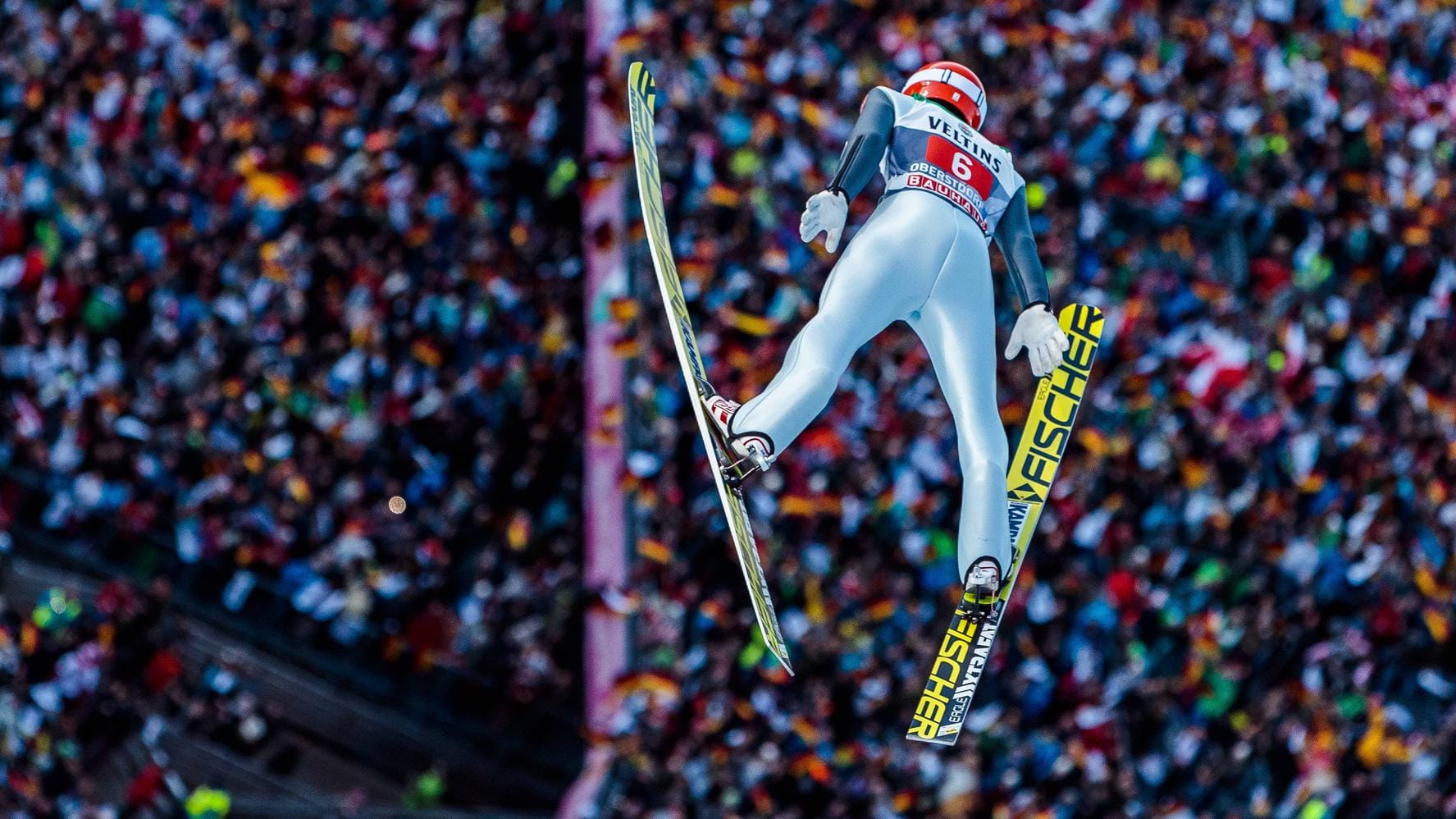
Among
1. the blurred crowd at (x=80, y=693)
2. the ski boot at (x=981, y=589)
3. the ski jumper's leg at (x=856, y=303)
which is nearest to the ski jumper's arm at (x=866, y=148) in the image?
the ski jumper's leg at (x=856, y=303)

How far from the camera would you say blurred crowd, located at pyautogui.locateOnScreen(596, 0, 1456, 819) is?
46.0ft

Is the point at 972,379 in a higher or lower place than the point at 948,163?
lower

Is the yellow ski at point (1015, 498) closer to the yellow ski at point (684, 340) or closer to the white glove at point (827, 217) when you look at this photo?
the yellow ski at point (684, 340)

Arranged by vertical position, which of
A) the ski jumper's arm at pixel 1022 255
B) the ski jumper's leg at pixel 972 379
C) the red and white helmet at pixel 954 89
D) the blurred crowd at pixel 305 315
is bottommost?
the ski jumper's leg at pixel 972 379

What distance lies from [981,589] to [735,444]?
44.8 inches

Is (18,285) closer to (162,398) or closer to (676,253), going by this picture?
(162,398)

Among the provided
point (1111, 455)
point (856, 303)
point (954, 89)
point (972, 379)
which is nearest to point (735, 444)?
point (856, 303)

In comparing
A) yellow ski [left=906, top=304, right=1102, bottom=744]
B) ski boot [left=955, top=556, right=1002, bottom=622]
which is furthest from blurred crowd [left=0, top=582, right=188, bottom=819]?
ski boot [left=955, top=556, right=1002, bottom=622]

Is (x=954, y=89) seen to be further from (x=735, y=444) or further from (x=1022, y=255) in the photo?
(x=735, y=444)

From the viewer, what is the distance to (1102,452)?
15383mm

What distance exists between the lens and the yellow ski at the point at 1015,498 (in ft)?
21.5

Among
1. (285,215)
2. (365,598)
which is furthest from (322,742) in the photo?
(285,215)

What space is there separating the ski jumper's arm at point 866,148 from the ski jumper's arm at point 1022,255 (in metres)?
0.56

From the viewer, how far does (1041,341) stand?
6.12m
